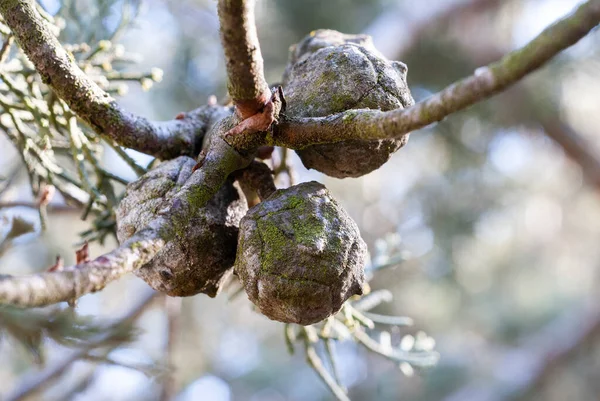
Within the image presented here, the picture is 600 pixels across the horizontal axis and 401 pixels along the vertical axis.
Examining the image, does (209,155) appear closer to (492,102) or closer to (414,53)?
(414,53)

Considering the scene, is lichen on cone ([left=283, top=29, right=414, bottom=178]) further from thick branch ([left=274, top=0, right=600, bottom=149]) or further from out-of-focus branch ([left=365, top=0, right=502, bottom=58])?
out-of-focus branch ([left=365, top=0, right=502, bottom=58])

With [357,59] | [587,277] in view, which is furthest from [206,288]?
[587,277]

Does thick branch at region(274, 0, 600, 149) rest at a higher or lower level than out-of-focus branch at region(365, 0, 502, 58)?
lower

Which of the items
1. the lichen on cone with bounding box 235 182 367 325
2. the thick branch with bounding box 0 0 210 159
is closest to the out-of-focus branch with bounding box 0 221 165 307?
the lichen on cone with bounding box 235 182 367 325

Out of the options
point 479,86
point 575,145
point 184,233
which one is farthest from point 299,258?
point 575,145

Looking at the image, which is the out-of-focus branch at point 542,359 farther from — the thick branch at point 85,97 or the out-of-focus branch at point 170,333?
the thick branch at point 85,97

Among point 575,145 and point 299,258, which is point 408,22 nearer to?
point 575,145
